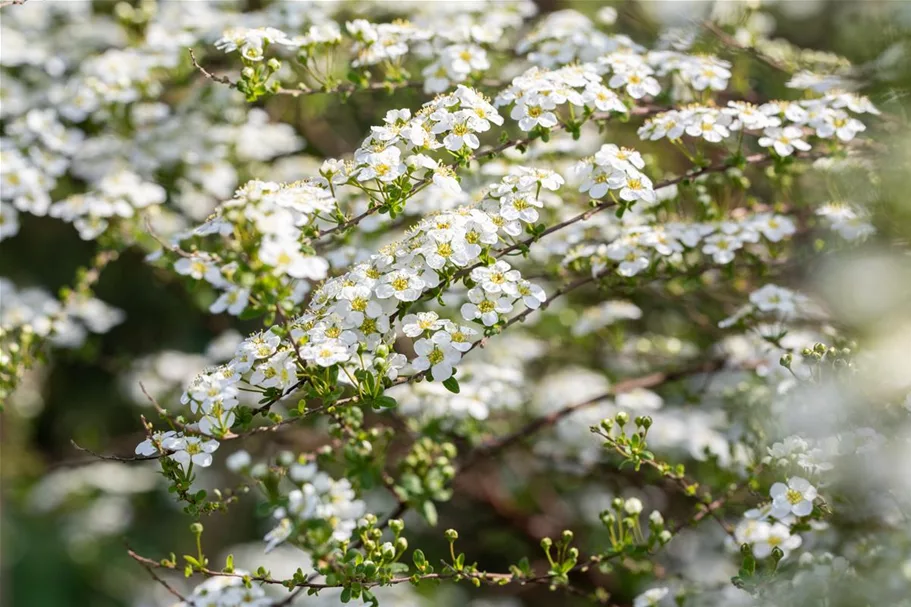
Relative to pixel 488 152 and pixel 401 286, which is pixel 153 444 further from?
pixel 488 152

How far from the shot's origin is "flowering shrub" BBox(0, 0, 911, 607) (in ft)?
5.19

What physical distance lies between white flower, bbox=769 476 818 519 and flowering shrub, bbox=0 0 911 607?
0.01 m

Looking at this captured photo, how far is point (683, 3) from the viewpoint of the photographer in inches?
109

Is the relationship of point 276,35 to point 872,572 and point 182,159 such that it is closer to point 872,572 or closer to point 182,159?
point 182,159

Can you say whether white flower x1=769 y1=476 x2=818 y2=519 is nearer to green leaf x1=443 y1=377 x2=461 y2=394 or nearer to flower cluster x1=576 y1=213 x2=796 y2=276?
flower cluster x1=576 y1=213 x2=796 y2=276

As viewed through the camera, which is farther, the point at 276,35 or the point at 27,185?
the point at 27,185

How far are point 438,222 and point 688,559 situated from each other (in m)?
1.75

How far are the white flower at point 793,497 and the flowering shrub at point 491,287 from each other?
0.01 metres

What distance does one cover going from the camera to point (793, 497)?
1.66 m

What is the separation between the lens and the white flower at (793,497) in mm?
1623

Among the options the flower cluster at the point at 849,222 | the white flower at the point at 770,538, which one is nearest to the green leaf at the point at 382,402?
the white flower at the point at 770,538

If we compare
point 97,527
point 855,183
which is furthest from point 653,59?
point 97,527

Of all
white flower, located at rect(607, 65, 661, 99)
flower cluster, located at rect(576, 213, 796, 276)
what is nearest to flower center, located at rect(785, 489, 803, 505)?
flower cluster, located at rect(576, 213, 796, 276)

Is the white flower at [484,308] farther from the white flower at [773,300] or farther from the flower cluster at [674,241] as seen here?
the white flower at [773,300]
